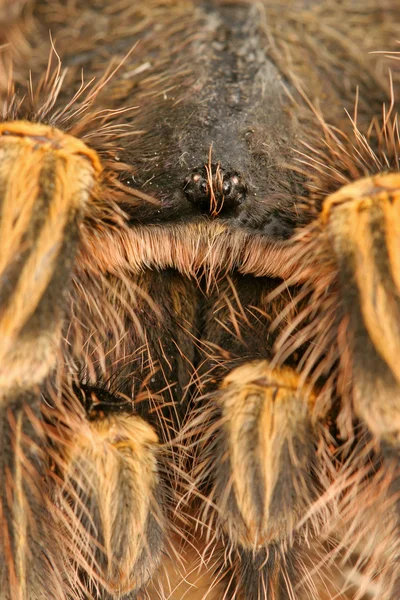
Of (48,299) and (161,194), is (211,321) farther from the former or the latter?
(48,299)

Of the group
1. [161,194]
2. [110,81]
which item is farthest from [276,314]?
[110,81]

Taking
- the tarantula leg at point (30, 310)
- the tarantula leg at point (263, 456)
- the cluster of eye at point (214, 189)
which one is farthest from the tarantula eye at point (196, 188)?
the tarantula leg at point (263, 456)

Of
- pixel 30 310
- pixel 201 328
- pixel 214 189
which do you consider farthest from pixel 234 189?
pixel 30 310

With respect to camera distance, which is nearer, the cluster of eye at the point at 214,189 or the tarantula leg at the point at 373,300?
the tarantula leg at the point at 373,300

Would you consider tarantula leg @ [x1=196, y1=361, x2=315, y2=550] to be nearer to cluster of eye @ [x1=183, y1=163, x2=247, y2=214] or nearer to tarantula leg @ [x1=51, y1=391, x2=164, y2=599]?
tarantula leg @ [x1=51, y1=391, x2=164, y2=599]

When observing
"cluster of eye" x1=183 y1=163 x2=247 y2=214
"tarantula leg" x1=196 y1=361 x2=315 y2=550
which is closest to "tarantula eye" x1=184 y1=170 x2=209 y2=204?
"cluster of eye" x1=183 y1=163 x2=247 y2=214

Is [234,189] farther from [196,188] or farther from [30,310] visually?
[30,310]

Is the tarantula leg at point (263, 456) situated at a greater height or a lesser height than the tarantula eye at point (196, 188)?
lesser

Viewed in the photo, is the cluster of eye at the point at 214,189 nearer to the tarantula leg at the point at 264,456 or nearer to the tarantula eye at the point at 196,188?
the tarantula eye at the point at 196,188
